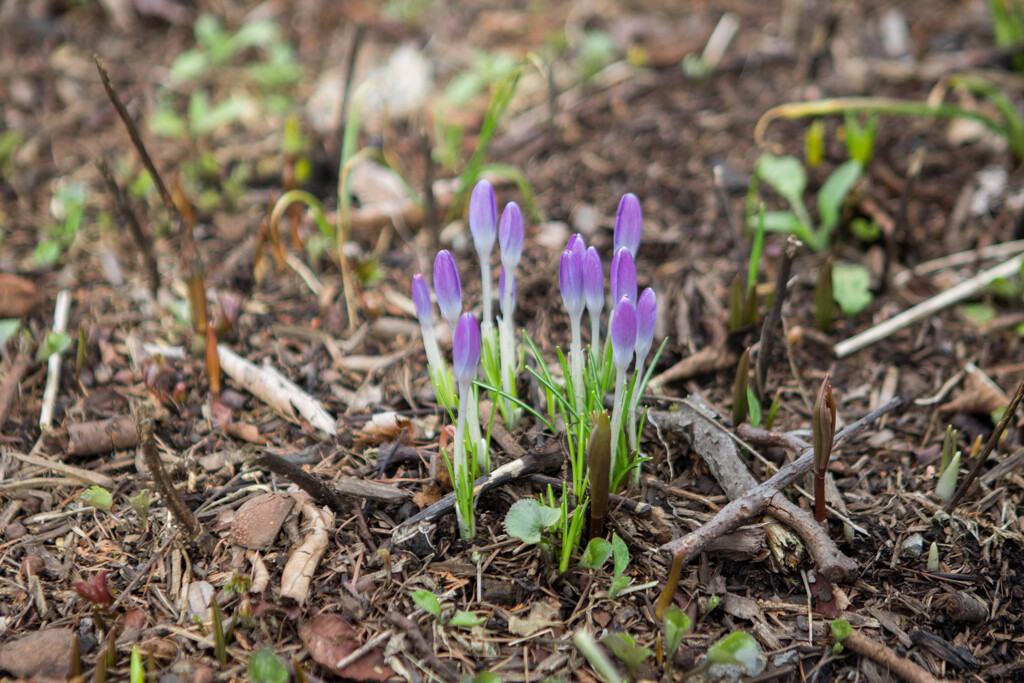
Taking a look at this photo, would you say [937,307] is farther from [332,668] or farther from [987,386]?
[332,668]

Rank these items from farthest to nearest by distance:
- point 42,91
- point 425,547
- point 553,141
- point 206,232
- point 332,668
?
point 42,91 → point 553,141 → point 206,232 → point 425,547 → point 332,668

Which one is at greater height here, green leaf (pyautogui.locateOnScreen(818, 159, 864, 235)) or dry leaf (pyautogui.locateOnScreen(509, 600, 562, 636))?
green leaf (pyautogui.locateOnScreen(818, 159, 864, 235))

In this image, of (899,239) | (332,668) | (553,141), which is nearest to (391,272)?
(553,141)

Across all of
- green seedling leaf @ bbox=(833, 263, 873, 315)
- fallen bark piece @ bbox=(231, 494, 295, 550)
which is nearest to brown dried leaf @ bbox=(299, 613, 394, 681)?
fallen bark piece @ bbox=(231, 494, 295, 550)

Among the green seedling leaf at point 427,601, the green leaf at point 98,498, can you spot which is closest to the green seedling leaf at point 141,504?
the green leaf at point 98,498

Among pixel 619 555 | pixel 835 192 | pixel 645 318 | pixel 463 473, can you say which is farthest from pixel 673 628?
pixel 835 192

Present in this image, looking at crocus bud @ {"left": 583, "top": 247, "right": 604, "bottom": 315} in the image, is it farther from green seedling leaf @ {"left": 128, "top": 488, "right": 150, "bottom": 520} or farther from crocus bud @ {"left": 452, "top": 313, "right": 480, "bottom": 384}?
green seedling leaf @ {"left": 128, "top": 488, "right": 150, "bottom": 520}
